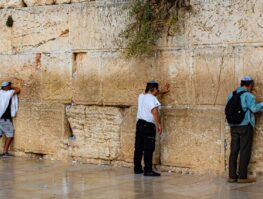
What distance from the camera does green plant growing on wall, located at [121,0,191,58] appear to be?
10.2 m

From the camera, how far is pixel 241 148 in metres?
9.27

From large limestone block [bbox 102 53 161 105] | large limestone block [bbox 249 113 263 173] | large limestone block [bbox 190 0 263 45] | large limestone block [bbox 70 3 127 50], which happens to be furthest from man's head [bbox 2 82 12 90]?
large limestone block [bbox 249 113 263 173]

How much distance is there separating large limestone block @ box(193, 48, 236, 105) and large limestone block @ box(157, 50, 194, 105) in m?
0.14

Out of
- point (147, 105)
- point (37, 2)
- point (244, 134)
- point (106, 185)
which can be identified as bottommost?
point (106, 185)

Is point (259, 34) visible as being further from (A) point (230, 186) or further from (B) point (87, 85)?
(B) point (87, 85)

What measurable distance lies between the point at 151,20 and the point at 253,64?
1.84 m

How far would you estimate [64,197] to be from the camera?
8562mm

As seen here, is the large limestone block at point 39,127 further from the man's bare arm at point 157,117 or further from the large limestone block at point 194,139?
the man's bare arm at point 157,117

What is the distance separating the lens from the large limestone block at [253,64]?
936 cm

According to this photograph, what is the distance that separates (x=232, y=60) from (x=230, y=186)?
5.89ft

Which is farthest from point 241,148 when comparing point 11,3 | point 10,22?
point 11,3

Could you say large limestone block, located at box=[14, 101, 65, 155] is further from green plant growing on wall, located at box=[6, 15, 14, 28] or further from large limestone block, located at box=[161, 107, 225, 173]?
large limestone block, located at box=[161, 107, 225, 173]

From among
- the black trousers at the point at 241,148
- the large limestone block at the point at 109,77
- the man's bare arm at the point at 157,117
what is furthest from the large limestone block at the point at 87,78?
the black trousers at the point at 241,148

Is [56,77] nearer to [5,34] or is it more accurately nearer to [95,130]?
[95,130]
